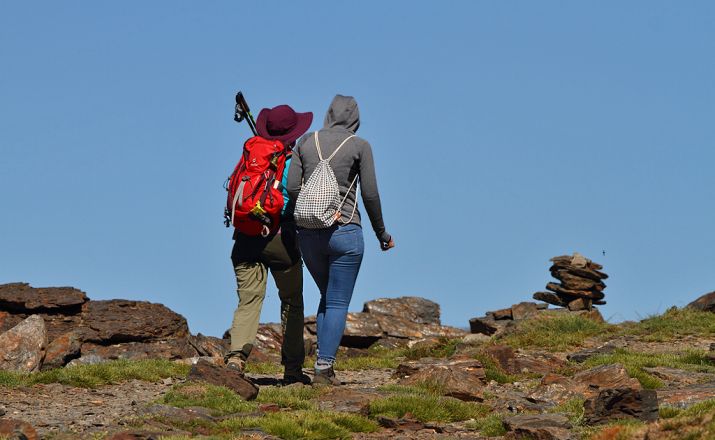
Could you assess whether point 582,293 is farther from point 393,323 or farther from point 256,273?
point 256,273

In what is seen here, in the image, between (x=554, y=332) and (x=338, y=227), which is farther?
(x=554, y=332)

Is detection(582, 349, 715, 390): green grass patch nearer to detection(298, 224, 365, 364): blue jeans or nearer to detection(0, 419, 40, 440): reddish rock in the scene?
detection(298, 224, 365, 364): blue jeans

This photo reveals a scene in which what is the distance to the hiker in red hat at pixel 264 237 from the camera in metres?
13.1

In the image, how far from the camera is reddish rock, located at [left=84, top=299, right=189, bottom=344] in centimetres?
2111

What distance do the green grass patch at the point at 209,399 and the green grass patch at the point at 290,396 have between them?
1.30 feet

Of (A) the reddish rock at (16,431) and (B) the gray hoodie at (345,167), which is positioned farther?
(B) the gray hoodie at (345,167)

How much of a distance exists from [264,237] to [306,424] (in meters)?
3.35

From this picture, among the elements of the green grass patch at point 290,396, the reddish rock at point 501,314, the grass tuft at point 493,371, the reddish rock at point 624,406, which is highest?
the reddish rock at point 501,314

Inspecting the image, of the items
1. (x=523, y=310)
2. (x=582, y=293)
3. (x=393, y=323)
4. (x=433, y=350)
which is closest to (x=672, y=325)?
(x=523, y=310)

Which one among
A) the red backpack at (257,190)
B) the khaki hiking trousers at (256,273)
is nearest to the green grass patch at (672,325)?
the khaki hiking trousers at (256,273)

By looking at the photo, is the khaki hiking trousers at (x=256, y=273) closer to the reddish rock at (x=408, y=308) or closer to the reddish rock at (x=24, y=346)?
the reddish rock at (x=24, y=346)

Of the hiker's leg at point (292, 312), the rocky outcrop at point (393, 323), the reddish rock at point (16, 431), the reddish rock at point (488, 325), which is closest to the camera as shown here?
the reddish rock at point (16, 431)

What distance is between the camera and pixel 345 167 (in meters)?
13.2

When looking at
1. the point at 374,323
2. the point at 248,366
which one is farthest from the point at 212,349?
the point at 374,323
